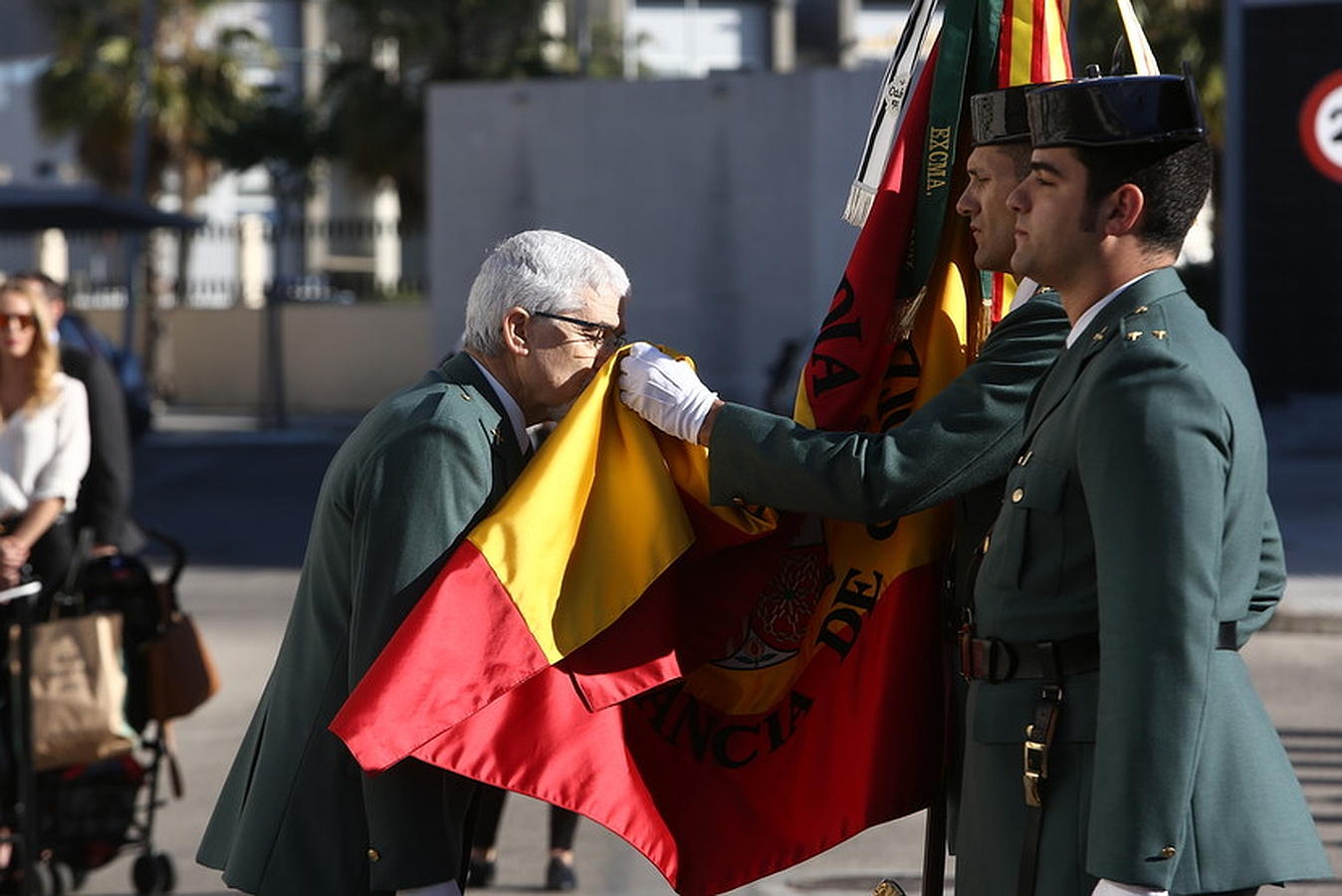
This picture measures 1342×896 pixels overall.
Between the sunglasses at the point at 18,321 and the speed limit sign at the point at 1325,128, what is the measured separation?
8218mm

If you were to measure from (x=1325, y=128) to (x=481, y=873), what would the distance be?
320 inches

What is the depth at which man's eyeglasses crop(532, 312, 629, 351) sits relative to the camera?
346cm

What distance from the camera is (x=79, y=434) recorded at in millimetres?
6367

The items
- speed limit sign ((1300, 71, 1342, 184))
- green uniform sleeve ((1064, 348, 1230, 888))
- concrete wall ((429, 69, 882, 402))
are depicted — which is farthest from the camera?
concrete wall ((429, 69, 882, 402))

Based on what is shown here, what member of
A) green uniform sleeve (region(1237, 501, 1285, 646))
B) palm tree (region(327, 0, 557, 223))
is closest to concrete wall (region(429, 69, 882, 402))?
palm tree (region(327, 0, 557, 223))

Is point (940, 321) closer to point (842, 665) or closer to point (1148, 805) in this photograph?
point (842, 665)

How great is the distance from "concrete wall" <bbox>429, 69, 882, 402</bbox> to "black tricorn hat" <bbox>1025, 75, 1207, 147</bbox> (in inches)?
743

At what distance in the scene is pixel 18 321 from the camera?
6.32 metres

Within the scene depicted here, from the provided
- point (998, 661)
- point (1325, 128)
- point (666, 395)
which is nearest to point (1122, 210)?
point (998, 661)

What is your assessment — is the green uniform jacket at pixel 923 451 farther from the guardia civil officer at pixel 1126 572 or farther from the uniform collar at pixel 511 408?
the uniform collar at pixel 511 408

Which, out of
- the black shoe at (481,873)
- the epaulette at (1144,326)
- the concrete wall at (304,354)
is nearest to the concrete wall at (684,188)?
the concrete wall at (304,354)

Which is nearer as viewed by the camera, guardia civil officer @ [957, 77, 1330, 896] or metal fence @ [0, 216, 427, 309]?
guardia civil officer @ [957, 77, 1330, 896]

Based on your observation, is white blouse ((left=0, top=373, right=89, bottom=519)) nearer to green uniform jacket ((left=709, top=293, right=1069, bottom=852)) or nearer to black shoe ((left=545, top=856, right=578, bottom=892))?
black shoe ((left=545, top=856, right=578, bottom=892))

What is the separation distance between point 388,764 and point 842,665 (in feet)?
2.70
